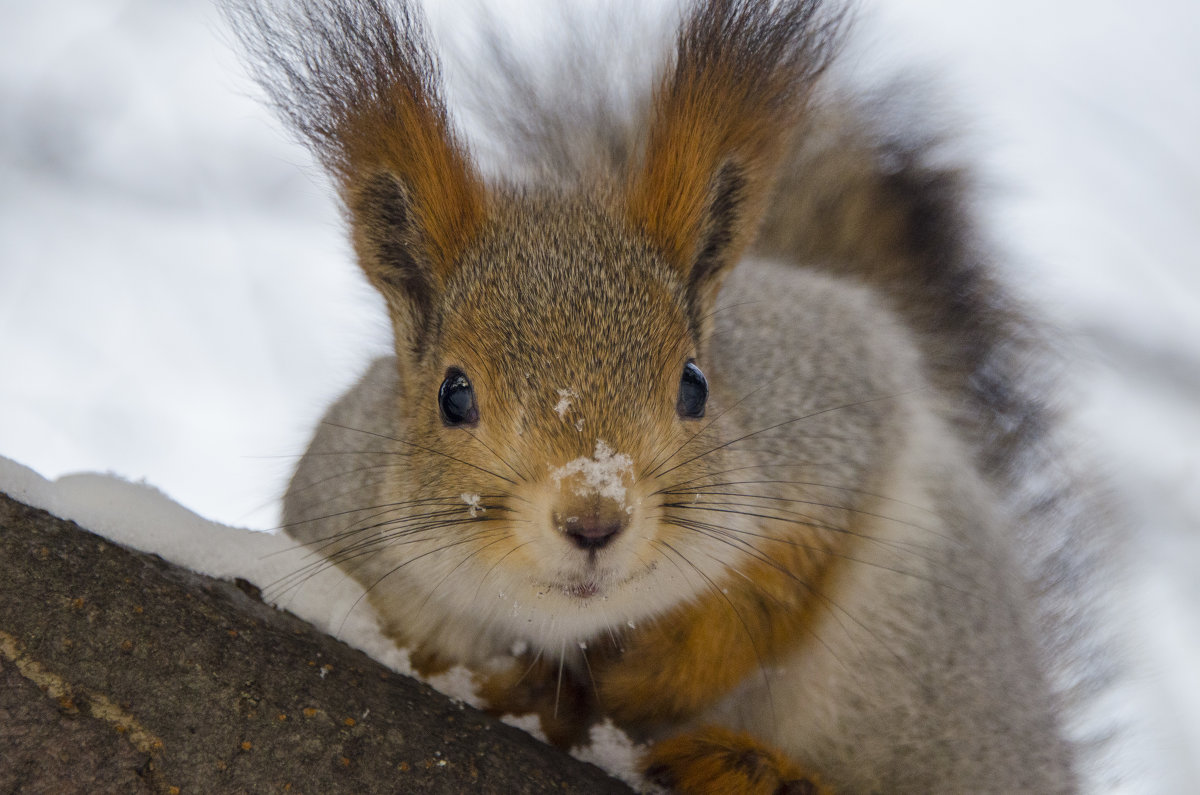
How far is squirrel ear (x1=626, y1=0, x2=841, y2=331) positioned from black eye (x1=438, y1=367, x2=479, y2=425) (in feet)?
1.34

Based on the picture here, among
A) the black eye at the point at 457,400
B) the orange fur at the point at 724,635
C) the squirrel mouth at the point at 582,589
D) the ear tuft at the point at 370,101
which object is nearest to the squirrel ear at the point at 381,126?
the ear tuft at the point at 370,101

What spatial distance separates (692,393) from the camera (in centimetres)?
171

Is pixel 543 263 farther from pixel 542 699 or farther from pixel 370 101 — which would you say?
pixel 542 699

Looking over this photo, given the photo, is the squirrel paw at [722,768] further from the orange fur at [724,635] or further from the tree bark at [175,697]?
the tree bark at [175,697]

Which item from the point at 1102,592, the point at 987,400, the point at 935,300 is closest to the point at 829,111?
the point at 935,300

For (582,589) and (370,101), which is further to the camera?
(370,101)

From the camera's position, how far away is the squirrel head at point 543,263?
58.6 inches

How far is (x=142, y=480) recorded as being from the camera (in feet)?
4.97

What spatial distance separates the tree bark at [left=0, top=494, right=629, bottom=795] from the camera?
1083 millimetres

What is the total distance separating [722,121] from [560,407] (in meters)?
0.59

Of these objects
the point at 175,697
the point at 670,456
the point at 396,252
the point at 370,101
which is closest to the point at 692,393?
the point at 670,456

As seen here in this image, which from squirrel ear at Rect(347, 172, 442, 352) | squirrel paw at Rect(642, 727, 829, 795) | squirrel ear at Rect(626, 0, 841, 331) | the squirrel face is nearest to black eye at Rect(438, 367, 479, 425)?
the squirrel face

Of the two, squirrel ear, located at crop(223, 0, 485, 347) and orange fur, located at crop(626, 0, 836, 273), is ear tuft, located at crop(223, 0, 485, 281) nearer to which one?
squirrel ear, located at crop(223, 0, 485, 347)


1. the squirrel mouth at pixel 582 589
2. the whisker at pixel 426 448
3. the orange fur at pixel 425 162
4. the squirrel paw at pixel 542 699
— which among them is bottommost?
the squirrel paw at pixel 542 699
